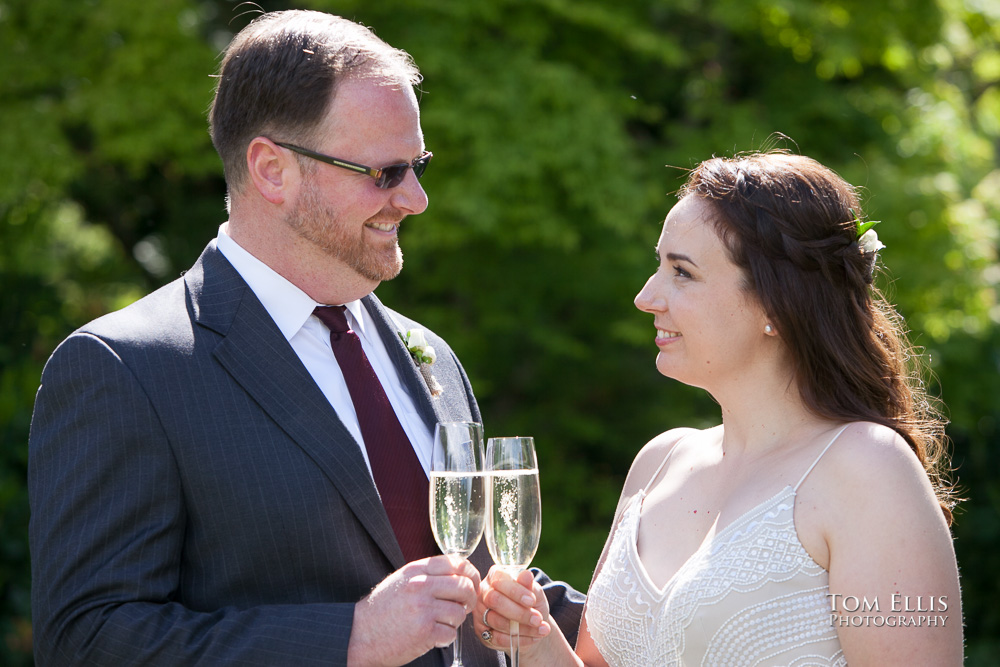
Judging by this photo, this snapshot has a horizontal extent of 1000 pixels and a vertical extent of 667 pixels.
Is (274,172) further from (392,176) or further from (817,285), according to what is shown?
(817,285)

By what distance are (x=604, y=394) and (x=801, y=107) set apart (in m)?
3.50

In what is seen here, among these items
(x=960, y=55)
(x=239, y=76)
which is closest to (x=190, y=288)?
(x=239, y=76)

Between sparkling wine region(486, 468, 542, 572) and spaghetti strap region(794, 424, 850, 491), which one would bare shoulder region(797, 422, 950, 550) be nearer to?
spaghetti strap region(794, 424, 850, 491)

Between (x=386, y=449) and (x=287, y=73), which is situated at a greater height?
(x=287, y=73)

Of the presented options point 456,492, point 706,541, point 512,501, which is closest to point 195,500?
point 456,492

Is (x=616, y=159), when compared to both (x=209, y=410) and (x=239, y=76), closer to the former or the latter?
(x=239, y=76)

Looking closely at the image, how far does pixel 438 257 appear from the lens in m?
9.29

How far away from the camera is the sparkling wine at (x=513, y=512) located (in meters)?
2.56

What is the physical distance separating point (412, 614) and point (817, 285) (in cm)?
154

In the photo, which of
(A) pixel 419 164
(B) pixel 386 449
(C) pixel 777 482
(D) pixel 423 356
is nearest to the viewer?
(C) pixel 777 482

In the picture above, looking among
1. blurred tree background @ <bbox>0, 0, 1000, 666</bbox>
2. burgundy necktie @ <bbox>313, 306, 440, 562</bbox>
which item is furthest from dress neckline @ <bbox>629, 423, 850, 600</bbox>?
blurred tree background @ <bbox>0, 0, 1000, 666</bbox>

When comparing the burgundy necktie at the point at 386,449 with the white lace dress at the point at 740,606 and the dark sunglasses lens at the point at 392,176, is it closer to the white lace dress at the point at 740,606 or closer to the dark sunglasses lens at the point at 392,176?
the dark sunglasses lens at the point at 392,176

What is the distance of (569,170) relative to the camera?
8.12 meters

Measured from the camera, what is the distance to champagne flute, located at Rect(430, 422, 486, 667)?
2.50 meters
